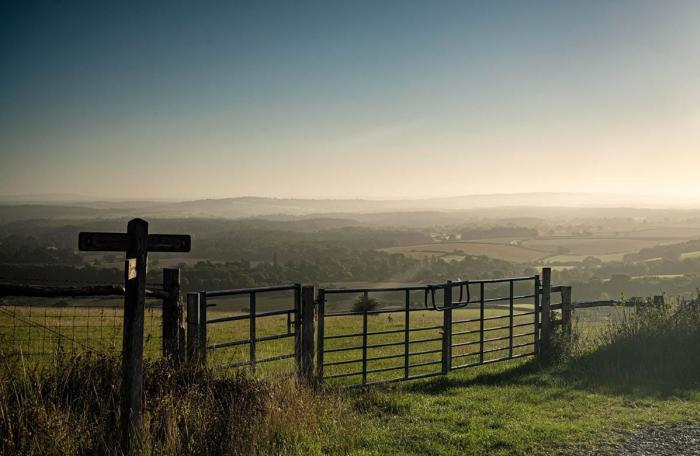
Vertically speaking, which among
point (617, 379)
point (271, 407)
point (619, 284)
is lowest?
point (619, 284)

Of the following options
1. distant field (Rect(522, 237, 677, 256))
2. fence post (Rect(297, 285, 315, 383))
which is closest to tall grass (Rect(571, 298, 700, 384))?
fence post (Rect(297, 285, 315, 383))

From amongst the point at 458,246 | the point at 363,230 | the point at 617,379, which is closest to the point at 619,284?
the point at 458,246

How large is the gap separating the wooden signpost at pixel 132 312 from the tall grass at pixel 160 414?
18 centimetres

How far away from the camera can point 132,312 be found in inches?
242

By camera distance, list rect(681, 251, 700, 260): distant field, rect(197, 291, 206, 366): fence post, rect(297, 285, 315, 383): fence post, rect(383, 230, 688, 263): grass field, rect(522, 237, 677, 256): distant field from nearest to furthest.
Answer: rect(197, 291, 206, 366): fence post
rect(297, 285, 315, 383): fence post
rect(681, 251, 700, 260): distant field
rect(383, 230, 688, 263): grass field
rect(522, 237, 677, 256): distant field

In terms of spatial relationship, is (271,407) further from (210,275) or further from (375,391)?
(210,275)

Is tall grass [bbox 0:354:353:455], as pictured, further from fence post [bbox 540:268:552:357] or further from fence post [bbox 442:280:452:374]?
fence post [bbox 540:268:552:357]

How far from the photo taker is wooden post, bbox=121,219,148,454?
6137 mm

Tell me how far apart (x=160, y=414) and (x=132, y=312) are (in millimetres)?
1336

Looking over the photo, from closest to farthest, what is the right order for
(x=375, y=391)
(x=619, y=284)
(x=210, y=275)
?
(x=375, y=391), (x=210, y=275), (x=619, y=284)

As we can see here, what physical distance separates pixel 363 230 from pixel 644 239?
189ft

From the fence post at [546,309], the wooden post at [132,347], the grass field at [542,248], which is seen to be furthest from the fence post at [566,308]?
A: the grass field at [542,248]

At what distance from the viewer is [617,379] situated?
36.8ft

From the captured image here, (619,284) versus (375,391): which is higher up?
(375,391)
